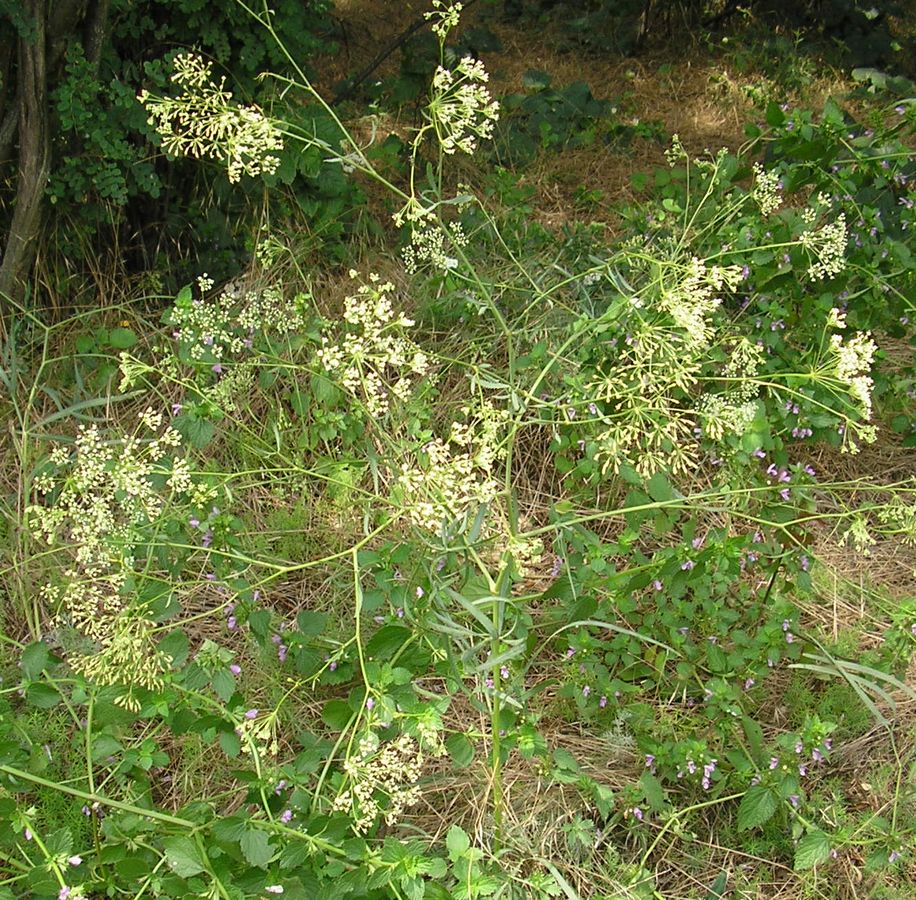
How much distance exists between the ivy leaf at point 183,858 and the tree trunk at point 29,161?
2.00 m

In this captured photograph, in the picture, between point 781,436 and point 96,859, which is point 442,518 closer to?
point 96,859

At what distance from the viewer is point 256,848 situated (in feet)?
6.01

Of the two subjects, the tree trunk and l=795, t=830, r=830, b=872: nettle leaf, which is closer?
l=795, t=830, r=830, b=872: nettle leaf

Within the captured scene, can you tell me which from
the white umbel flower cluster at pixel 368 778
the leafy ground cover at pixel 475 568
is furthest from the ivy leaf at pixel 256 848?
the white umbel flower cluster at pixel 368 778

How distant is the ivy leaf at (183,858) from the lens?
1.84 m

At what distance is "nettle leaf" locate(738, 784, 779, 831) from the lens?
7.38ft

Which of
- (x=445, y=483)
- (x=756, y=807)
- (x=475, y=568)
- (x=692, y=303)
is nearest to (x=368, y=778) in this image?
(x=445, y=483)

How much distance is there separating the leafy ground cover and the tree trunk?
6.1 inches

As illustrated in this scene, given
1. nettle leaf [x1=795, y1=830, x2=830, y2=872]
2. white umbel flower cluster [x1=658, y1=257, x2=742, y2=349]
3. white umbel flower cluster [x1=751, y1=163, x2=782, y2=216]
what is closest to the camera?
white umbel flower cluster [x1=658, y1=257, x2=742, y2=349]

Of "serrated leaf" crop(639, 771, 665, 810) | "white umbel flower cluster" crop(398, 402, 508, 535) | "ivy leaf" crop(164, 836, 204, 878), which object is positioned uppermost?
"white umbel flower cluster" crop(398, 402, 508, 535)

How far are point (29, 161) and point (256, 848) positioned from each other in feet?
7.36

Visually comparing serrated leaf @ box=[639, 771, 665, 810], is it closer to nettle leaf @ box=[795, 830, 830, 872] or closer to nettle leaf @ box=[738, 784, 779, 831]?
nettle leaf @ box=[738, 784, 779, 831]

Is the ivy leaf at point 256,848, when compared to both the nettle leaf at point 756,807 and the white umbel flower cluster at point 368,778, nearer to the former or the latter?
the white umbel flower cluster at point 368,778

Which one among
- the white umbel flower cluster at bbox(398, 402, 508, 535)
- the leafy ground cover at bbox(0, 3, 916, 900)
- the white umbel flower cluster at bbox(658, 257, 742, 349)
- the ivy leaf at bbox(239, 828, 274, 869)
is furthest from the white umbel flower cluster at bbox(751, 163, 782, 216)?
the ivy leaf at bbox(239, 828, 274, 869)
